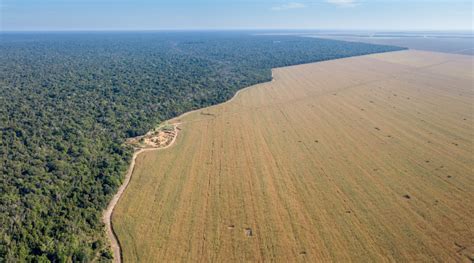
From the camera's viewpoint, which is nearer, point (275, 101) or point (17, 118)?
point (17, 118)

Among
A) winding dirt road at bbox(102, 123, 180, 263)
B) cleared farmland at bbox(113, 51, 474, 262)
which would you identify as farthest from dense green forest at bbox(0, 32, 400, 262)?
cleared farmland at bbox(113, 51, 474, 262)

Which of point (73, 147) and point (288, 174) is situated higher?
point (73, 147)

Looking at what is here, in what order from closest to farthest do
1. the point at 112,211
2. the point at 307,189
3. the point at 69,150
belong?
the point at 112,211, the point at 307,189, the point at 69,150

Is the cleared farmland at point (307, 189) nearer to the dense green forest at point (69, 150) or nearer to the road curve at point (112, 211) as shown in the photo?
the road curve at point (112, 211)

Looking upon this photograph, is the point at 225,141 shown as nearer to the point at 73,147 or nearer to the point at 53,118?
the point at 73,147

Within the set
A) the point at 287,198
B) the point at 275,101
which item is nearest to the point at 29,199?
the point at 287,198

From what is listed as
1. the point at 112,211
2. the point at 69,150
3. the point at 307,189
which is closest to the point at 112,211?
the point at 112,211

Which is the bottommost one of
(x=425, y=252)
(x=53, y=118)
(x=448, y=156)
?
(x=425, y=252)

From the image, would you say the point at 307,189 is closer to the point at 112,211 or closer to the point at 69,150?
the point at 112,211

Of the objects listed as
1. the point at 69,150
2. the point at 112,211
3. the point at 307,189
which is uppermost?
the point at 69,150
